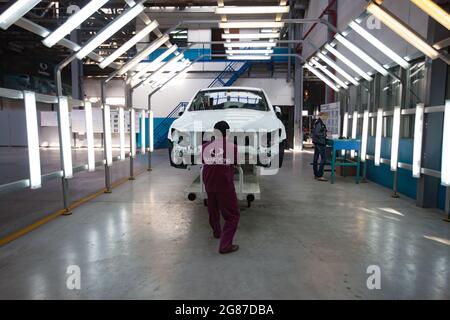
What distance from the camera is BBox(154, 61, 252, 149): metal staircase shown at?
16.3 meters

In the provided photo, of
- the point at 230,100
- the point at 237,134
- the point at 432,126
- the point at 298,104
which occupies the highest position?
the point at 298,104

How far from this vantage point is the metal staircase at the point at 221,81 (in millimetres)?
16306

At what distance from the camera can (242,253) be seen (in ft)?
12.0

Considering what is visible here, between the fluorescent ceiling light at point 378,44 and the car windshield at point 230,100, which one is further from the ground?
the fluorescent ceiling light at point 378,44

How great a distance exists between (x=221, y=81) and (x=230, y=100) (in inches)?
413

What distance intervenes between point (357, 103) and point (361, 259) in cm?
629

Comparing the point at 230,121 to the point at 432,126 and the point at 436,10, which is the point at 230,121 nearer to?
the point at 436,10

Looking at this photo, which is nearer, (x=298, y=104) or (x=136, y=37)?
(x=136, y=37)

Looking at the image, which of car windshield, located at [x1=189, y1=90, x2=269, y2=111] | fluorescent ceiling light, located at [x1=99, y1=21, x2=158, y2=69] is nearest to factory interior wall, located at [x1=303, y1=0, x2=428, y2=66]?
car windshield, located at [x1=189, y1=90, x2=269, y2=111]

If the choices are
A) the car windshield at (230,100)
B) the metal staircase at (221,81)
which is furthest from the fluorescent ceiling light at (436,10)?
the metal staircase at (221,81)

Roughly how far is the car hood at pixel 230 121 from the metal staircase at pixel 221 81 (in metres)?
11.3

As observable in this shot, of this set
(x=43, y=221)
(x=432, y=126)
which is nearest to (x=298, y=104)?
(x=432, y=126)

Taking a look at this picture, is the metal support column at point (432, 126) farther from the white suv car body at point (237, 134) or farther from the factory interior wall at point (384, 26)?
the white suv car body at point (237, 134)
